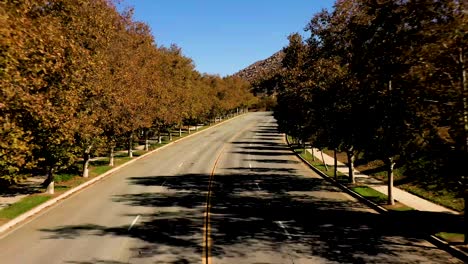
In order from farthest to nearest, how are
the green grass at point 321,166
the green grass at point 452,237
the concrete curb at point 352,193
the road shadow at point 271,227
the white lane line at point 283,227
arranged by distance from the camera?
the green grass at point 321,166, the concrete curb at point 352,193, the white lane line at point 283,227, the green grass at point 452,237, the road shadow at point 271,227

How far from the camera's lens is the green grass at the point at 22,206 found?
18.5 meters

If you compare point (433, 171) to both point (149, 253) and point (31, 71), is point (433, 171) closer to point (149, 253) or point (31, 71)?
point (149, 253)

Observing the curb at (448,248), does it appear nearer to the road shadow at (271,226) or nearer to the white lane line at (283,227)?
the road shadow at (271,226)

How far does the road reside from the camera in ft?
43.3

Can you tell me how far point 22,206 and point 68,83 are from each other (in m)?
6.31

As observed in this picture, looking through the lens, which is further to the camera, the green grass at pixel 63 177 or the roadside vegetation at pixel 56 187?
the green grass at pixel 63 177

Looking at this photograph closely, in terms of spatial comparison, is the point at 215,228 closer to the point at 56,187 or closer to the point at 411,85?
the point at 411,85

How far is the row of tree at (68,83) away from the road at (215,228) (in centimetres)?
276

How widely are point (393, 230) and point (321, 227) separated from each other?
107 inches

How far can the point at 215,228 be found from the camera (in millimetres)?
16344

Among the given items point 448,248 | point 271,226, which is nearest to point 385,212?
point 448,248

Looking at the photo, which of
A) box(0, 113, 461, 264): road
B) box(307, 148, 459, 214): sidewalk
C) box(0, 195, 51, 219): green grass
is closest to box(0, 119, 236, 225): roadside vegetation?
box(0, 195, 51, 219): green grass

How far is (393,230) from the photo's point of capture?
1614 cm

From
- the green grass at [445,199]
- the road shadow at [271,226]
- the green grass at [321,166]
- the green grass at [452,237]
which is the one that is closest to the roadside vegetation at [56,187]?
the road shadow at [271,226]
